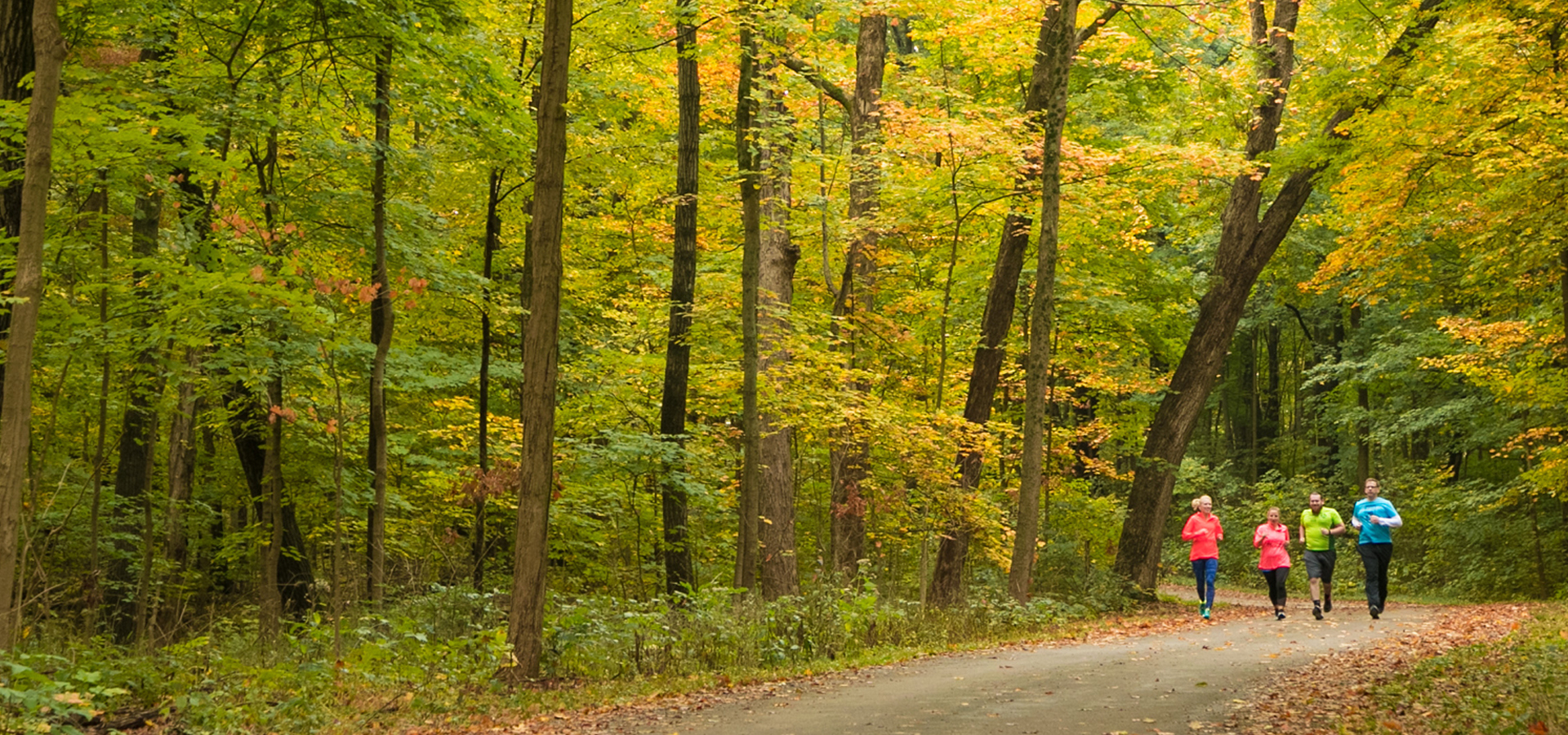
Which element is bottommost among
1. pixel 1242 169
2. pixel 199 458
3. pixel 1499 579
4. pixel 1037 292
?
pixel 1499 579

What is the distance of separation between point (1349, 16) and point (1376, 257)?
12.3 ft

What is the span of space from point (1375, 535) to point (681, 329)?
9838 millimetres

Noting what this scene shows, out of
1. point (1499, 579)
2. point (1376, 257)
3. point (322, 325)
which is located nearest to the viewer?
point (322, 325)

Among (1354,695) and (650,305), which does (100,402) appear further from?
(1354,695)

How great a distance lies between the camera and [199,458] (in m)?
18.1

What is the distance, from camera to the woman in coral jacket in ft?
53.2

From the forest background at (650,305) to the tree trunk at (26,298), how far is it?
41 millimetres

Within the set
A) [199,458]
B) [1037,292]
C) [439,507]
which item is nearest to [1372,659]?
[1037,292]

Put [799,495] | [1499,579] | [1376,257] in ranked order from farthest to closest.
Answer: [1499,579]
[799,495]
[1376,257]

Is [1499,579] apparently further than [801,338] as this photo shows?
Yes

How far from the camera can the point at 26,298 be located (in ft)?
25.2

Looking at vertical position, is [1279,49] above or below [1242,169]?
above

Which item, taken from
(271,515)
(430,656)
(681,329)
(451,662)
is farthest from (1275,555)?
(271,515)

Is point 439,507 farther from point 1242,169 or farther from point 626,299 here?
point 1242,169
